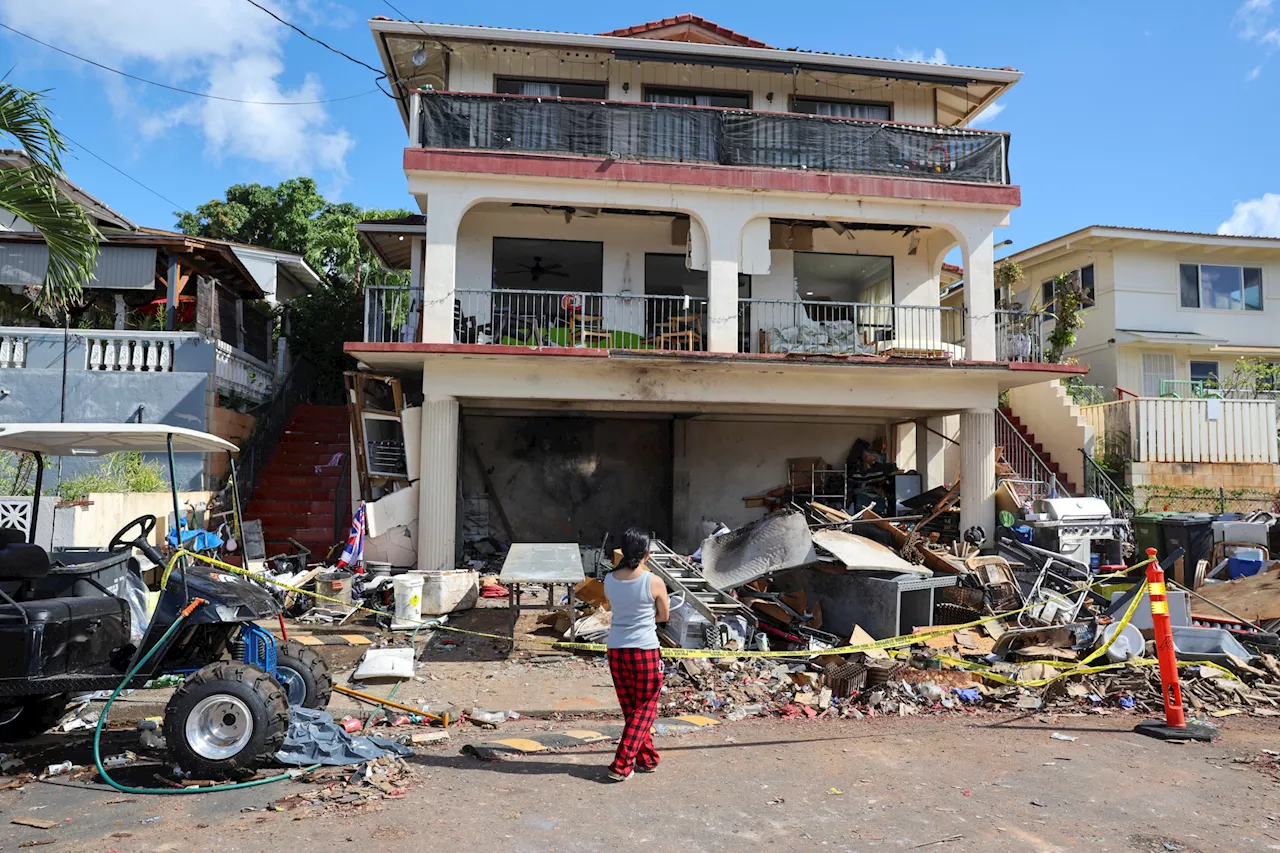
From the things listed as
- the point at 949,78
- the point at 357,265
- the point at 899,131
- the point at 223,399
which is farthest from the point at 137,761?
the point at 357,265

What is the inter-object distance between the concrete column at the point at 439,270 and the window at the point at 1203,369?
1819 cm

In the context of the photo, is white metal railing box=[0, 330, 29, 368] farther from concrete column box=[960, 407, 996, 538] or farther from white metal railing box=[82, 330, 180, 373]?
concrete column box=[960, 407, 996, 538]

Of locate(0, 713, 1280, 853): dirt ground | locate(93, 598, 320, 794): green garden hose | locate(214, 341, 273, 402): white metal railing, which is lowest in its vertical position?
locate(0, 713, 1280, 853): dirt ground

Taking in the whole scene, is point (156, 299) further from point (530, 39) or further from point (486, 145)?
point (530, 39)

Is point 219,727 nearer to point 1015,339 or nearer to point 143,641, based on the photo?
point 143,641

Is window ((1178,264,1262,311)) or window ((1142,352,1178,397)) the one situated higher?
window ((1178,264,1262,311))

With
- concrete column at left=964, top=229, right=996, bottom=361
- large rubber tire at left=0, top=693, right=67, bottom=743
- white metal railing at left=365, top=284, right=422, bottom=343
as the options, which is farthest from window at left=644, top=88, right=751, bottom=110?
large rubber tire at left=0, top=693, right=67, bottom=743

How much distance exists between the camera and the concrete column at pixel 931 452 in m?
16.9

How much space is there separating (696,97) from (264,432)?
10.2 m

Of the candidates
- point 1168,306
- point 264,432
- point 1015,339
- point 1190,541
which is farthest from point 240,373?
point 1168,306

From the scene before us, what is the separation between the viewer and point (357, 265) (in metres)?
24.3

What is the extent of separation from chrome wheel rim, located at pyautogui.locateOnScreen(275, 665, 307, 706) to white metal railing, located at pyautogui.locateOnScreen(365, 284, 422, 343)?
26.3 ft

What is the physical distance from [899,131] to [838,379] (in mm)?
4402

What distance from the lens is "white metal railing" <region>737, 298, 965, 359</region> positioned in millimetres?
14117
